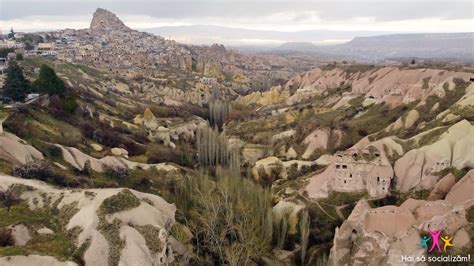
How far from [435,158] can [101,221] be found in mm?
52803

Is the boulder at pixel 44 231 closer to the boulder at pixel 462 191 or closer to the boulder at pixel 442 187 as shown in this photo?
the boulder at pixel 462 191

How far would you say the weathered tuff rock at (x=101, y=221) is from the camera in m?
34.7

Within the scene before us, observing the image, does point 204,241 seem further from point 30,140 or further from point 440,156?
point 440,156

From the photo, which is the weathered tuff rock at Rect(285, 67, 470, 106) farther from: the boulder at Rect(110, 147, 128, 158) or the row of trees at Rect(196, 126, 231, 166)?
the boulder at Rect(110, 147, 128, 158)

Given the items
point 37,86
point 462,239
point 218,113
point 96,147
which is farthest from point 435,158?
point 218,113

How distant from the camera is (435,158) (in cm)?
6141

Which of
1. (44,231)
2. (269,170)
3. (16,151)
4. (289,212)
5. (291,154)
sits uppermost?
(16,151)

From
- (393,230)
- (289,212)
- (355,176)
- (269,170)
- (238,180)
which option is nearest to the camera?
(393,230)

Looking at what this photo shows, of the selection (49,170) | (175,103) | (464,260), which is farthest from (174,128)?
(464,260)

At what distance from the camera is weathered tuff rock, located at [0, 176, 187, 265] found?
34656 millimetres

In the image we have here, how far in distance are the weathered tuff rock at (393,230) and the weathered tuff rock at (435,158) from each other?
13140 millimetres

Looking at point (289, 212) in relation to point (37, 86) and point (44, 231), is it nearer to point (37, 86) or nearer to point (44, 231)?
point (44, 231)

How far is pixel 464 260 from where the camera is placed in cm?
3775

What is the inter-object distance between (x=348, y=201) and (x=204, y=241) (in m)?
27.5
